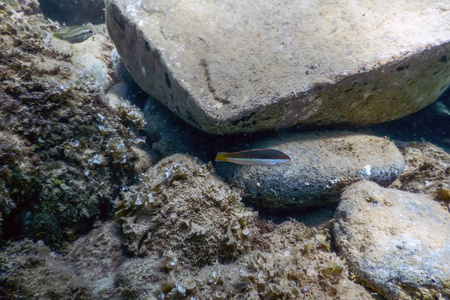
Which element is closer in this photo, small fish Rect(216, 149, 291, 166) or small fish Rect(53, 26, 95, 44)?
small fish Rect(216, 149, 291, 166)

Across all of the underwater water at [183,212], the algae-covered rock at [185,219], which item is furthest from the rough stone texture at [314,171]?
the algae-covered rock at [185,219]

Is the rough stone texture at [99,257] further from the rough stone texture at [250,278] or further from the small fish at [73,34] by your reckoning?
the small fish at [73,34]

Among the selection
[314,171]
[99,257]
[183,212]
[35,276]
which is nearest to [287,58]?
[314,171]

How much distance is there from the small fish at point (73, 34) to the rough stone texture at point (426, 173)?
644 centimetres

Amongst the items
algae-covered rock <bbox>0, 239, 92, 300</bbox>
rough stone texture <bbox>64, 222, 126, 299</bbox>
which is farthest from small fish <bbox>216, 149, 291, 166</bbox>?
algae-covered rock <bbox>0, 239, 92, 300</bbox>

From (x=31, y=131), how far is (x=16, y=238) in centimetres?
99

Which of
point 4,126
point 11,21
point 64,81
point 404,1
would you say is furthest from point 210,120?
point 404,1

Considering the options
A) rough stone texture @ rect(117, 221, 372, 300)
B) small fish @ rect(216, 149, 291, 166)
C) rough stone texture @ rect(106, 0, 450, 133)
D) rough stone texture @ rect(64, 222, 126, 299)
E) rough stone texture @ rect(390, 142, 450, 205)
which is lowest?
rough stone texture @ rect(117, 221, 372, 300)

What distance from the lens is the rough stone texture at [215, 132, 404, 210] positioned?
2.88 m

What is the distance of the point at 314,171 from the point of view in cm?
288

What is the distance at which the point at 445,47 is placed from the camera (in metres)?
2.91

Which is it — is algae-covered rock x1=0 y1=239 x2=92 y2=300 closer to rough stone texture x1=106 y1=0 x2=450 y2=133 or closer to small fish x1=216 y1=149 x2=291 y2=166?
small fish x1=216 y1=149 x2=291 y2=166

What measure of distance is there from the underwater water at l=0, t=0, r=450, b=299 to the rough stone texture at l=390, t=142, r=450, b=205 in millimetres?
48

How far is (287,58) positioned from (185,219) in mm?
2430
